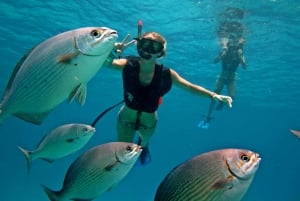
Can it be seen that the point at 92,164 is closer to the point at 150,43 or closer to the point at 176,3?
the point at 150,43

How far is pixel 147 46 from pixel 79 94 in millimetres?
3032

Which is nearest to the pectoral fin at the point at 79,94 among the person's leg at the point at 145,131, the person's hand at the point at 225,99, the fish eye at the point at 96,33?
the fish eye at the point at 96,33

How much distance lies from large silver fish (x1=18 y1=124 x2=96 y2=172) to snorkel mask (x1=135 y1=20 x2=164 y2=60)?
205cm

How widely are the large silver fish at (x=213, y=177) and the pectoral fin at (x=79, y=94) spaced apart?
1193 mm

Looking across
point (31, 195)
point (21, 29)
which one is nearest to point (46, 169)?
point (31, 195)

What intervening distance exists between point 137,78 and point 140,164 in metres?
2.17

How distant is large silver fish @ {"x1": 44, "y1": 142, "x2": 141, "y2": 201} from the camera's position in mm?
3551

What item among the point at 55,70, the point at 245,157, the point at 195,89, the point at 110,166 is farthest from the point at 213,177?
the point at 195,89

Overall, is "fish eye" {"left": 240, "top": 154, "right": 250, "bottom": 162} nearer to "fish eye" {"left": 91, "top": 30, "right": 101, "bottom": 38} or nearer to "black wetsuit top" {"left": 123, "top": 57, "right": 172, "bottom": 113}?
"fish eye" {"left": 91, "top": 30, "right": 101, "bottom": 38}

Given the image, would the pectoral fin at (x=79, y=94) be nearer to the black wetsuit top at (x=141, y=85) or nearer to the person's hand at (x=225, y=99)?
the person's hand at (x=225, y=99)

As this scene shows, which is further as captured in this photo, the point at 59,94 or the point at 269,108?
the point at 269,108

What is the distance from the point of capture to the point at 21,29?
27.0 meters

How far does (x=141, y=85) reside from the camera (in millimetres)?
6812

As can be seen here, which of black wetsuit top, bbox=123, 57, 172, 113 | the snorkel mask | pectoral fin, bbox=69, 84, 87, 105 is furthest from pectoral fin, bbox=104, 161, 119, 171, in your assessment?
black wetsuit top, bbox=123, 57, 172, 113
